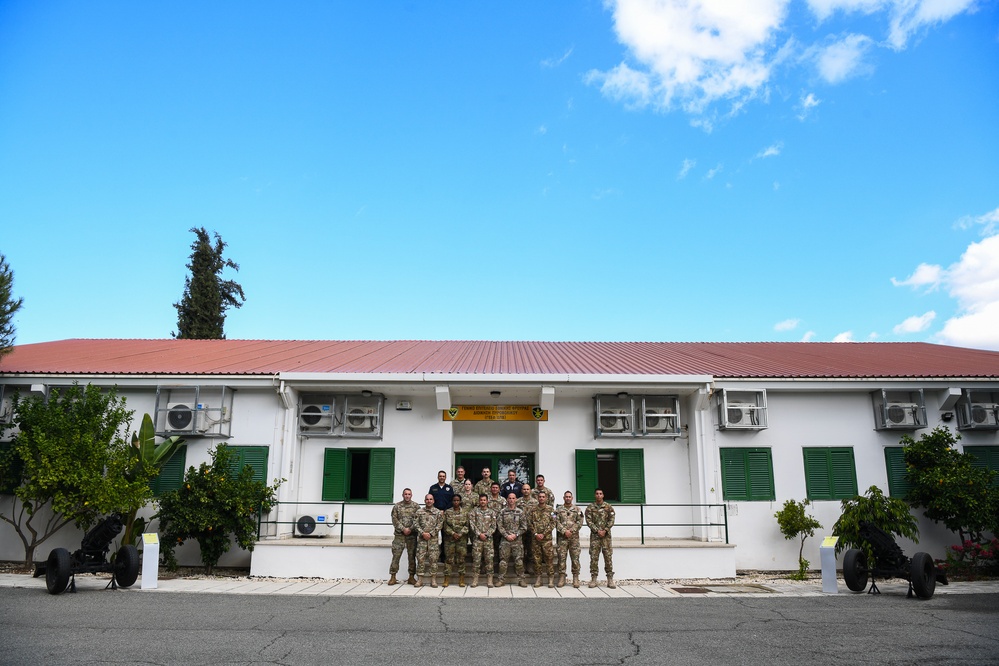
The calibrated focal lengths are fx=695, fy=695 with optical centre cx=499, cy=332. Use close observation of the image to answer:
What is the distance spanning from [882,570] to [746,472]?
11.0 feet

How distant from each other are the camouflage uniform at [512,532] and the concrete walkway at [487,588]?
0.37m

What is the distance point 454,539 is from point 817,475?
7479 mm

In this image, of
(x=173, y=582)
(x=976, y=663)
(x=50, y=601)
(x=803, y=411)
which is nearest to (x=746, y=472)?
(x=803, y=411)

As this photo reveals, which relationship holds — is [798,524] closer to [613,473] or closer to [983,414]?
[613,473]

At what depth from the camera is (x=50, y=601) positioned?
30.8ft

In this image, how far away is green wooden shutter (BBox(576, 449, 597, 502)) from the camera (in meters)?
14.0

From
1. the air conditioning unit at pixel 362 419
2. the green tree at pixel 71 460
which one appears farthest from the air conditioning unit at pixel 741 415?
the green tree at pixel 71 460

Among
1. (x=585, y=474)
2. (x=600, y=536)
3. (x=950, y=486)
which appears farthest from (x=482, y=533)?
(x=950, y=486)

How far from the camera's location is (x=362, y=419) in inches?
558

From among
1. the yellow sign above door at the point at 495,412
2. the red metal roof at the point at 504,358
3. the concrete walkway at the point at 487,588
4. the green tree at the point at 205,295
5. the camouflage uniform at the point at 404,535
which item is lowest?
the concrete walkway at the point at 487,588

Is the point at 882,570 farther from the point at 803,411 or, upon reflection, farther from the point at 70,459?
the point at 70,459

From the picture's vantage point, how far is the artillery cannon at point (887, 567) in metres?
A: 10.1

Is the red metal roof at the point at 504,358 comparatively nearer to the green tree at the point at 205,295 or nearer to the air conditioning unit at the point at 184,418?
the air conditioning unit at the point at 184,418

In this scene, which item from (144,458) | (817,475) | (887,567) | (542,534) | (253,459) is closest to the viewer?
(887,567)
